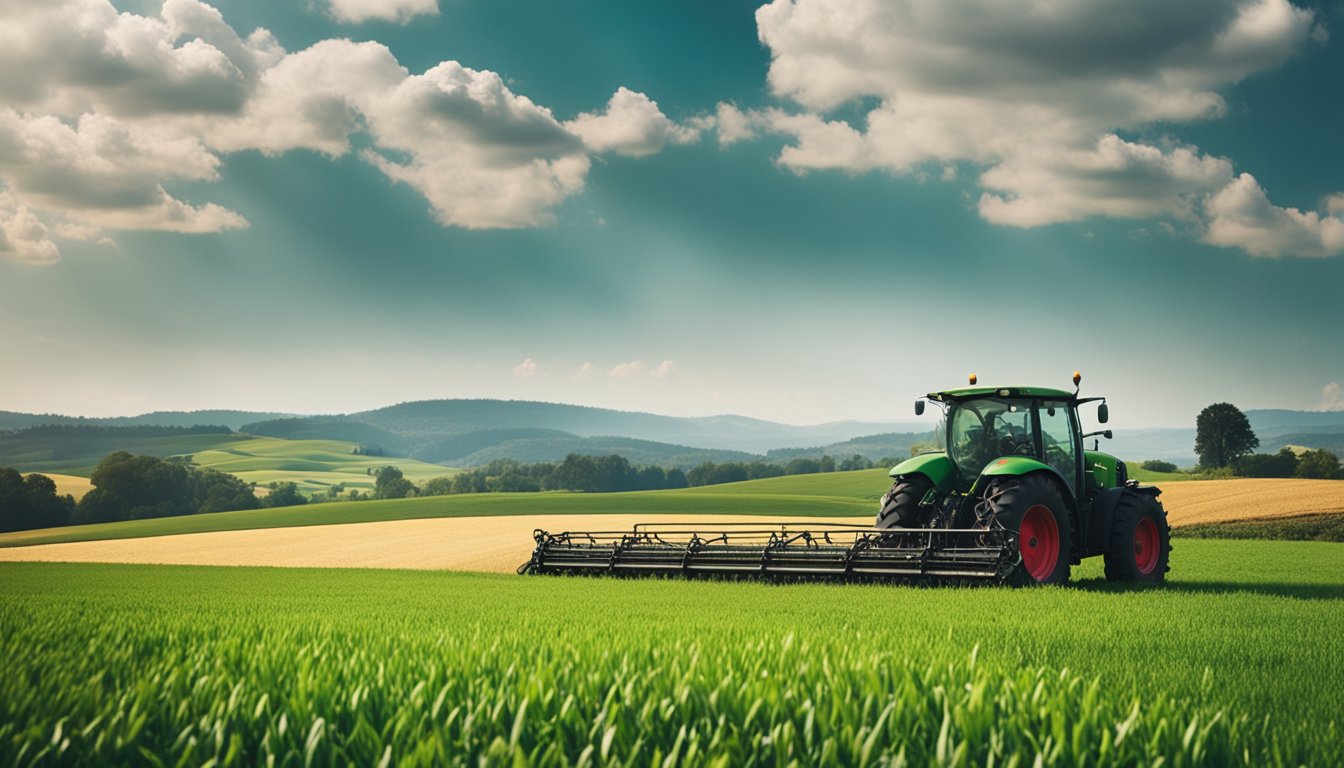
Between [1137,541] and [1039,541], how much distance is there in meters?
2.46

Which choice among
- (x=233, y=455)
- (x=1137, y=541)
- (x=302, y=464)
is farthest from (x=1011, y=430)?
(x=233, y=455)

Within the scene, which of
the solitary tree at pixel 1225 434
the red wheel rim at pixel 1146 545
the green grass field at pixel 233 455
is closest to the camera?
the red wheel rim at pixel 1146 545

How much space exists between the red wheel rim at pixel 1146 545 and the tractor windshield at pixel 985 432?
2611mm

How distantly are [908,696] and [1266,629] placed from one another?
Answer: 26.2ft

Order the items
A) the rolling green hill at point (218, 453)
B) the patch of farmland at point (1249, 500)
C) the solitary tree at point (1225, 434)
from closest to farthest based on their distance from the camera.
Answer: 1. the patch of farmland at point (1249, 500)
2. the solitary tree at point (1225, 434)
3. the rolling green hill at point (218, 453)

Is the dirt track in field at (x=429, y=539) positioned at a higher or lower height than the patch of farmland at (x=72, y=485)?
lower

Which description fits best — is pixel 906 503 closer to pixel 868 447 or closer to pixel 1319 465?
pixel 1319 465

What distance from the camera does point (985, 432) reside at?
56.9ft

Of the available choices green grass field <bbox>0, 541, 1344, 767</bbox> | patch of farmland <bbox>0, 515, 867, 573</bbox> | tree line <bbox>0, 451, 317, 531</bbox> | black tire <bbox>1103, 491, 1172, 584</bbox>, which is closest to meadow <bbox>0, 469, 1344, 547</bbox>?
tree line <bbox>0, 451, 317, 531</bbox>

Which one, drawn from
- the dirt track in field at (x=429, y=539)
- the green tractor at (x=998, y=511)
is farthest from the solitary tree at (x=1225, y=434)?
the green tractor at (x=998, y=511)

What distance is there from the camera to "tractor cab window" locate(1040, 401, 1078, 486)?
17.1m

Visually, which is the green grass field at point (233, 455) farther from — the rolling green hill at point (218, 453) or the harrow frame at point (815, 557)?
the harrow frame at point (815, 557)

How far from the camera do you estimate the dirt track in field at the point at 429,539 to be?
3253 centimetres

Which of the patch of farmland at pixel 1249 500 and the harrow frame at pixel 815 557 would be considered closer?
the harrow frame at pixel 815 557
